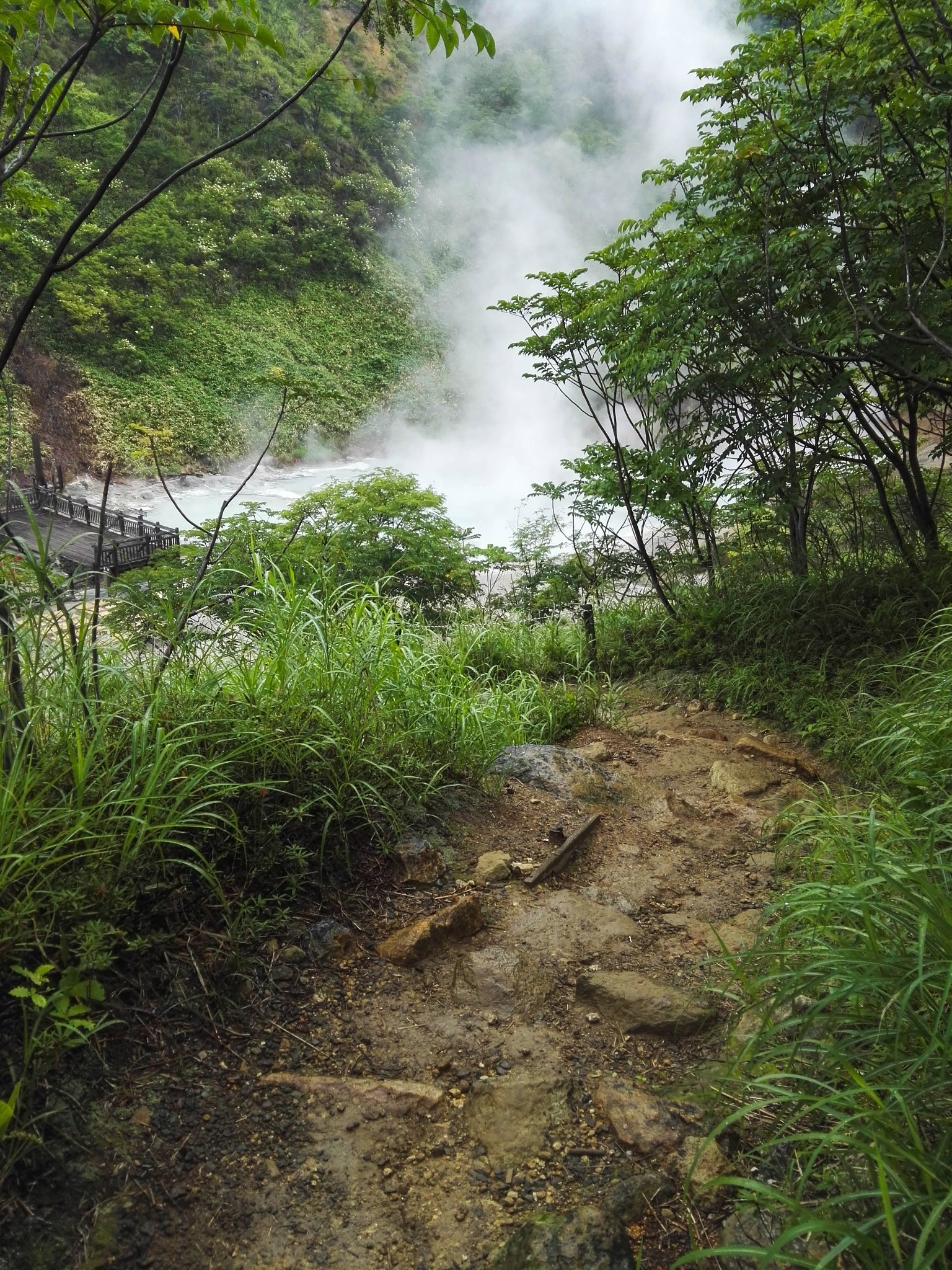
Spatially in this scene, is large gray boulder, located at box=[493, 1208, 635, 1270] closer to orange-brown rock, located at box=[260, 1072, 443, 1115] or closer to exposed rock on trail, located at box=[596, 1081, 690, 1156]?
exposed rock on trail, located at box=[596, 1081, 690, 1156]

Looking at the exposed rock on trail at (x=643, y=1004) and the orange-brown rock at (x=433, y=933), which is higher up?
the orange-brown rock at (x=433, y=933)

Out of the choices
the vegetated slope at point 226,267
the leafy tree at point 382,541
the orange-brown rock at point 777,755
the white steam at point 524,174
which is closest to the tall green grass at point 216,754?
the orange-brown rock at point 777,755

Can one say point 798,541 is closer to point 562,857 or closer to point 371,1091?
point 562,857

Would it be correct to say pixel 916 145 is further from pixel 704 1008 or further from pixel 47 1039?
pixel 47 1039

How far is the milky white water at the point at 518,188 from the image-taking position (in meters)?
19.2

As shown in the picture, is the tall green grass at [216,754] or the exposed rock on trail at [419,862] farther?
the exposed rock on trail at [419,862]

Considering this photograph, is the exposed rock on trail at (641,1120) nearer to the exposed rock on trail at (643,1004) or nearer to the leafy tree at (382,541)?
the exposed rock on trail at (643,1004)

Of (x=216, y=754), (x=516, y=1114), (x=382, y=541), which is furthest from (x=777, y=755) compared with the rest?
(x=382, y=541)

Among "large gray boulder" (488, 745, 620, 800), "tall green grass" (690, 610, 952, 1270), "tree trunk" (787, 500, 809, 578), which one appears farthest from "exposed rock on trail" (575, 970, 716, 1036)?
"tree trunk" (787, 500, 809, 578)

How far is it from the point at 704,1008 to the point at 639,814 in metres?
1.16

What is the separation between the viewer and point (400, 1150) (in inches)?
47.9

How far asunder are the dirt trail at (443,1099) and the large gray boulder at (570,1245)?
0.5 inches

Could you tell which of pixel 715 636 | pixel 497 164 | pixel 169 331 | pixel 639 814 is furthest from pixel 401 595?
pixel 497 164

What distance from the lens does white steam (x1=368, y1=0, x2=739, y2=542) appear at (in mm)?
19922
